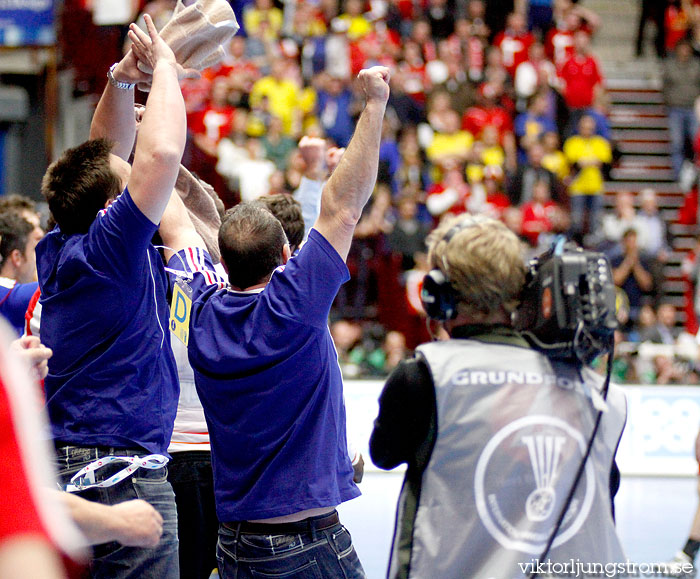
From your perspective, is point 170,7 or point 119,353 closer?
point 119,353

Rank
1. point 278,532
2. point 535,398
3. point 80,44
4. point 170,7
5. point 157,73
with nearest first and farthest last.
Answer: point 535,398 < point 278,532 < point 157,73 < point 80,44 < point 170,7

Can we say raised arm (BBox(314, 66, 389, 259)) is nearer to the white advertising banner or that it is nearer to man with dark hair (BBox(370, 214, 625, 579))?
man with dark hair (BBox(370, 214, 625, 579))

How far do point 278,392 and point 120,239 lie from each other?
613 millimetres

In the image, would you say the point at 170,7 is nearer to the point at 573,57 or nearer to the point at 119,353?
the point at 573,57

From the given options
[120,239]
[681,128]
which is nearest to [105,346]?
[120,239]

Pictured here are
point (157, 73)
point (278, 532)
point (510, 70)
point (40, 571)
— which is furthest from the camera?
point (510, 70)

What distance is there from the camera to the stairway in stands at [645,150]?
1551 centimetres

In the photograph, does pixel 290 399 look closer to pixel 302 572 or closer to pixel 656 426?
pixel 302 572

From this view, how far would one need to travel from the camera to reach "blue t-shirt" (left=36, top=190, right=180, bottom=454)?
269 centimetres

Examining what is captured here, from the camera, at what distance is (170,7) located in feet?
45.6

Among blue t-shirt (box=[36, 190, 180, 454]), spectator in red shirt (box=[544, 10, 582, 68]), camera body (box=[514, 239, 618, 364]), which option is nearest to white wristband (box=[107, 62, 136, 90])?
blue t-shirt (box=[36, 190, 180, 454])

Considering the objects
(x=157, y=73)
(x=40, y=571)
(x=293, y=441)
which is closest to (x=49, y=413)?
(x=293, y=441)

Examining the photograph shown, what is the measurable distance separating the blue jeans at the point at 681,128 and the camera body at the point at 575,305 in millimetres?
14191

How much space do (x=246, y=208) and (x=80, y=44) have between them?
1102 centimetres
